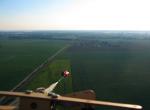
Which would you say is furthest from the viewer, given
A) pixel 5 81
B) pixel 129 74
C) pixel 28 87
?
pixel 129 74

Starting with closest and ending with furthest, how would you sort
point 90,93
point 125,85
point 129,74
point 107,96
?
point 90,93 → point 107,96 → point 125,85 → point 129,74

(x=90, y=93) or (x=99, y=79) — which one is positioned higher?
(x=90, y=93)

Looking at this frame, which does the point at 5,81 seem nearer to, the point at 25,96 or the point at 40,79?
the point at 40,79

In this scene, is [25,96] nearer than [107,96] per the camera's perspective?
Yes

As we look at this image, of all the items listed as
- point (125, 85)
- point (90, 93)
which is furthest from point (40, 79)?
point (90, 93)

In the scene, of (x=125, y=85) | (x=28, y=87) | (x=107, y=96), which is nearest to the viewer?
(x=107, y=96)

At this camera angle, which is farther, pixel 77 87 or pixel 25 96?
pixel 77 87

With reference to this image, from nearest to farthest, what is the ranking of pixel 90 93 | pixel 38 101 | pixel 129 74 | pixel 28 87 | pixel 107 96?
pixel 38 101, pixel 90 93, pixel 107 96, pixel 28 87, pixel 129 74

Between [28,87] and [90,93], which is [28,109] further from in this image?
[28,87]

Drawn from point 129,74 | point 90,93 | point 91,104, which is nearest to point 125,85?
point 129,74
